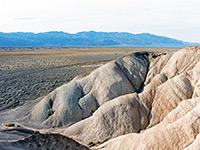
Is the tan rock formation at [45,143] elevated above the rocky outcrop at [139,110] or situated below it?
below

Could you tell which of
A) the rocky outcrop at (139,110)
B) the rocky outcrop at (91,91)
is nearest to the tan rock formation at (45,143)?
the rocky outcrop at (139,110)

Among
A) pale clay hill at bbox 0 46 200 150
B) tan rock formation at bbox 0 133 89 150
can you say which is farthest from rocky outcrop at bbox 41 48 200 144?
tan rock formation at bbox 0 133 89 150

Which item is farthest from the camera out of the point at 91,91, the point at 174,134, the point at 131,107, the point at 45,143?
the point at 91,91

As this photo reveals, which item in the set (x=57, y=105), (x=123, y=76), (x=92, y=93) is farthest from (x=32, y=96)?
(x=123, y=76)

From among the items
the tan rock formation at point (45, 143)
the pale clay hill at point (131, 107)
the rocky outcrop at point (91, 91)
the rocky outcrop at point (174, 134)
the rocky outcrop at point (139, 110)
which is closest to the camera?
the rocky outcrop at point (174, 134)

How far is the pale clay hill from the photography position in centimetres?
969

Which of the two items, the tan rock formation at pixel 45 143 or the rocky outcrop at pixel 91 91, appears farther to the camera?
the rocky outcrop at pixel 91 91

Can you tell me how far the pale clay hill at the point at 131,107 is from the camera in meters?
9.69

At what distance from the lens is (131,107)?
13469 mm

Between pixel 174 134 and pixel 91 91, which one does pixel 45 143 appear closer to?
pixel 91 91

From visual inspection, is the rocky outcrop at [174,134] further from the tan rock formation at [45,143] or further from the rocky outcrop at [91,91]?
the rocky outcrop at [91,91]

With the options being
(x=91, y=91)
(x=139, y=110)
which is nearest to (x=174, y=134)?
(x=139, y=110)

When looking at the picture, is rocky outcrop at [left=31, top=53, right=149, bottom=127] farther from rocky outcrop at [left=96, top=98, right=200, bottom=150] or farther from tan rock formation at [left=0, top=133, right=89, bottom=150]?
rocky outcrop at [left=96, top=98, right=200, bottom=150]

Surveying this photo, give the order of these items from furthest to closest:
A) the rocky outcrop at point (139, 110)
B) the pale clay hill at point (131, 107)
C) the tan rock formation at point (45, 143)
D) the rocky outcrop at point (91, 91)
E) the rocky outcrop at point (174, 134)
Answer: the rocky outcrop at point (91, 91) < the rocky outcrop at point (139, 110) < the tan rock formation at point (45, 143) < the pale clay hill at point (131, 107) < the rocky outcrop at point (174, 134)
